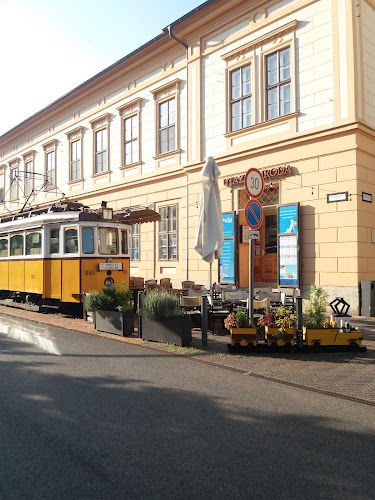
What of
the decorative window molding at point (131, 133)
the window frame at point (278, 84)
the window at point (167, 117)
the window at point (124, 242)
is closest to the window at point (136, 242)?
the decorative window molding at point (131, 133)

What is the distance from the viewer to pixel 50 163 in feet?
81.3

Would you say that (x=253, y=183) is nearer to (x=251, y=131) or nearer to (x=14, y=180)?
(x=251, y=131)

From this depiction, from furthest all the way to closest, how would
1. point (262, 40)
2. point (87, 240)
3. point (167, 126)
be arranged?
1. point (167, 126)
2. point (262, 40)
3. point (87, 240)

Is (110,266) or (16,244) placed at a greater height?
(16,244)

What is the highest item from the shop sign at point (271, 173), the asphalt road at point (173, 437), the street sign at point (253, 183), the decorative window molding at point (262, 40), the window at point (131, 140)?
the decorative window molding at point (262, 40)

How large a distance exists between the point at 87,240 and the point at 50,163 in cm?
1508

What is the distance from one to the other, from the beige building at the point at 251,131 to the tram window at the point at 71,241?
224cm

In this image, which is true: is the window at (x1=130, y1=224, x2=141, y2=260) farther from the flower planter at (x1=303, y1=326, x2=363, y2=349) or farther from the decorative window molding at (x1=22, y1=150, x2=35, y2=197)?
the flower planter at (x1=303, y1=326, x2=363, y2=349)

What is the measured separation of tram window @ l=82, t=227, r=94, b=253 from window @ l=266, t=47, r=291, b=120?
6464 mm

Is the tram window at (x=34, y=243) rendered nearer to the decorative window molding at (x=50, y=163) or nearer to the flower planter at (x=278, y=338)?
the flower planter at (x=278, y=338)

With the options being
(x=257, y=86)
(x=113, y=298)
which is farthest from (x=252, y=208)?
(x=257, y=86)

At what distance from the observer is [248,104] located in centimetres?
1403

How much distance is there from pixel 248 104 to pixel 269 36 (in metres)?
2.01

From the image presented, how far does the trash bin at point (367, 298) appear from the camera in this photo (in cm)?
1081
